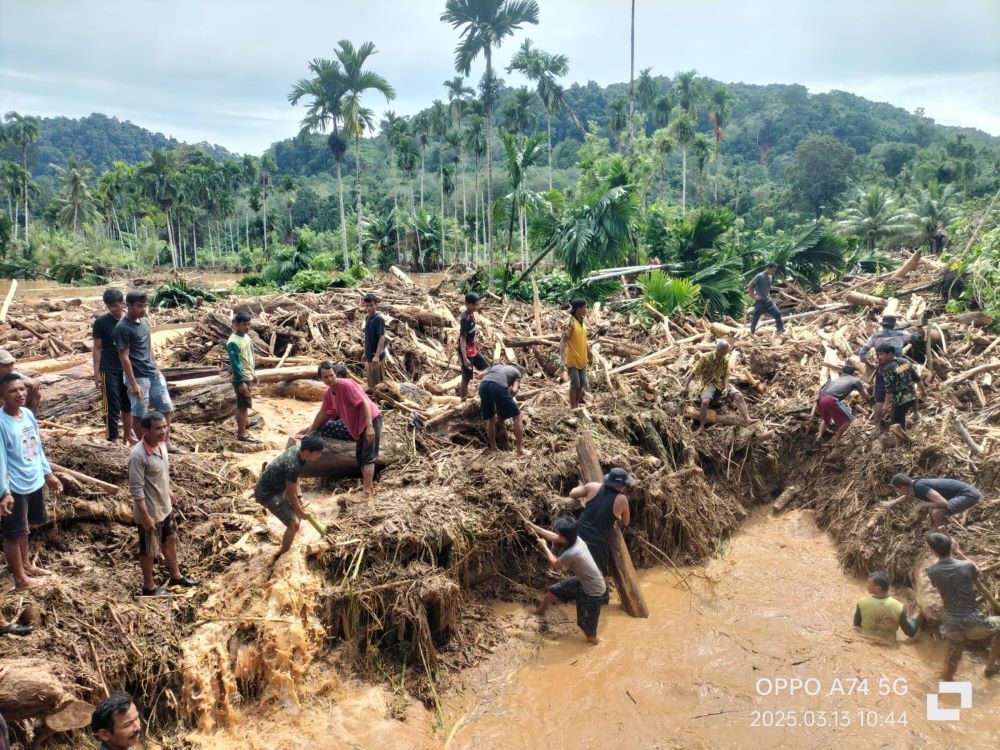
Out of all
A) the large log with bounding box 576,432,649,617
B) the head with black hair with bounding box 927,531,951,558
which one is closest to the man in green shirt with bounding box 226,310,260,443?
the large log with bounding box 576,432,649,617

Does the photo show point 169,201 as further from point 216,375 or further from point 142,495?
point 142,495

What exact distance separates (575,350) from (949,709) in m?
5.42

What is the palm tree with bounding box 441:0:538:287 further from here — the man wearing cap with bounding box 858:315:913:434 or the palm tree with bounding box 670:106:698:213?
the palm tree with bounding box 670:106:698:213

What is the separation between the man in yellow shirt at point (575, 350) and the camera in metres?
8.16

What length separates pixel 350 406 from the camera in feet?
21.1

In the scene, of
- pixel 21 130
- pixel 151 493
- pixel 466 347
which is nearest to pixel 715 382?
pixel 466 347

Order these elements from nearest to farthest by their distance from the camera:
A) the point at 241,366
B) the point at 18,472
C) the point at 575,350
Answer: the point at 18,472 → the point at 241,366 → the point at 575,350

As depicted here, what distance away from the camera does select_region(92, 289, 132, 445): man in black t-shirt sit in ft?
20.2

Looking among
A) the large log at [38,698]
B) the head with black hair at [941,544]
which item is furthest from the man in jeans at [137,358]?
the head with black hair at [941,544]

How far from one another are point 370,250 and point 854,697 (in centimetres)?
3924

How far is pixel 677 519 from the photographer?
Result: 27.2 ft

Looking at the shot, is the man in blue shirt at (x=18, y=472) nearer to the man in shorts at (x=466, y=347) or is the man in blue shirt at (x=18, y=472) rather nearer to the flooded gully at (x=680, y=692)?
the flooded gully at (x=680, y=692)

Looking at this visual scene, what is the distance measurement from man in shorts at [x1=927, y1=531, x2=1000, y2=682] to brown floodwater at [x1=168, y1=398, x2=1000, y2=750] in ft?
1.71

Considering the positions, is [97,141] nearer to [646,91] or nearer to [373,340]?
[646,91]
